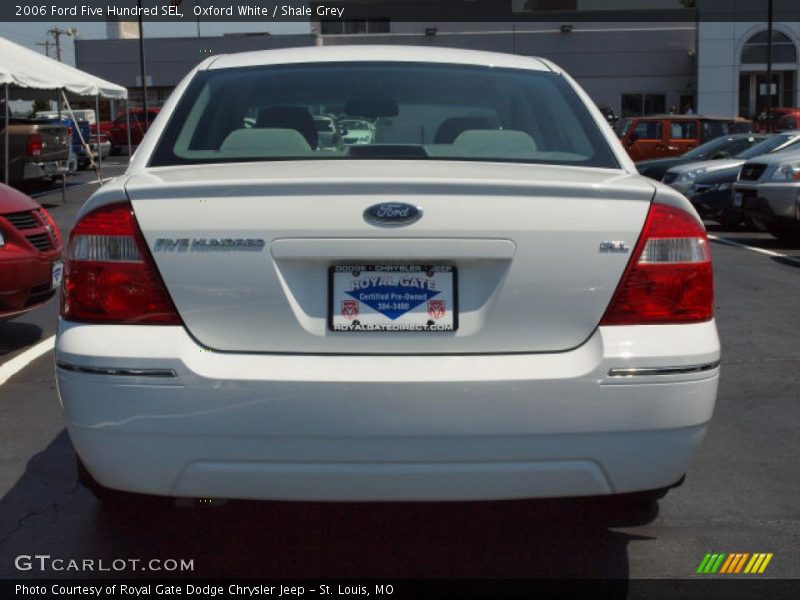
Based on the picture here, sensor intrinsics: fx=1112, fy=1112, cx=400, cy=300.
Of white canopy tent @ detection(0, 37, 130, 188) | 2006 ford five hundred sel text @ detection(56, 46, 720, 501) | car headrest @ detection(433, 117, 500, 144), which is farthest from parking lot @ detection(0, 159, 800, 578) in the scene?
white canopy tent @ detection(0, 37, 130, 188)

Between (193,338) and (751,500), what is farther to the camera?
(751,500)

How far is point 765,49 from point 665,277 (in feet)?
150

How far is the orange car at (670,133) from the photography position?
2514cm

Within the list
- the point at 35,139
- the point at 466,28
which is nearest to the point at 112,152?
the point at 466,28

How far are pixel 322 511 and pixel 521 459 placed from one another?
4.42 feet

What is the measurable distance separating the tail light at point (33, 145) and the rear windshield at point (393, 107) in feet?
55.8

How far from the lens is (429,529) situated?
155 inches

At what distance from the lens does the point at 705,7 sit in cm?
4581

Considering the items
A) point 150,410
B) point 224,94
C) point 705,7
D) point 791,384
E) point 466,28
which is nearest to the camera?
point 150,410

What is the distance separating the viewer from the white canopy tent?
17078mm

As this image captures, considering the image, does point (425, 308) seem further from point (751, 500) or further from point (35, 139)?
point (35, 139)


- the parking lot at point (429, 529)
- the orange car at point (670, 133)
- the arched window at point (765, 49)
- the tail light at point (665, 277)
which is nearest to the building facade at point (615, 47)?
the arched window at point (765, 49)

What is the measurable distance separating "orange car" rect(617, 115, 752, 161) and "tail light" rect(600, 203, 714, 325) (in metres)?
22.5

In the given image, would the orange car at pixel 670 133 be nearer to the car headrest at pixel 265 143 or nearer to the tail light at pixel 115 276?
the car headrest at pixel 265 143
